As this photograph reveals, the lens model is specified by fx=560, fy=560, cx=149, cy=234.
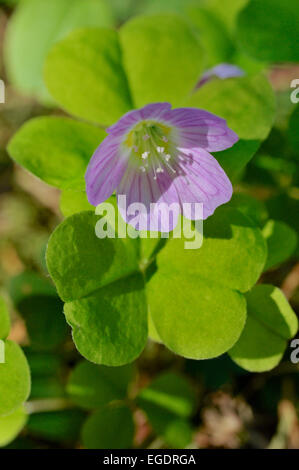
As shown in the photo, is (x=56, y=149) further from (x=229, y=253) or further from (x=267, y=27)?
(x=267, y=27)

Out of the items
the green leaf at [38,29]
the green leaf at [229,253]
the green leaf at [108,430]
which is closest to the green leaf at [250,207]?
the green leaf at [229,253]

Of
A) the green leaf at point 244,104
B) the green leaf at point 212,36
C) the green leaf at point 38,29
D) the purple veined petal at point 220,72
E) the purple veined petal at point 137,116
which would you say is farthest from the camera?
the green leaf at point 38,29

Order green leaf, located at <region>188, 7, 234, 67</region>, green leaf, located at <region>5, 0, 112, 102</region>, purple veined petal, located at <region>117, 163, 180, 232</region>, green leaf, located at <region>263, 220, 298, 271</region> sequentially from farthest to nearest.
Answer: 1. green leaf, located at <region>5, 0, 112, 102</region>
2. green leaf, located at <region>188, 7, 234, 67</region>
3. green leaf, located at <region>263, 220, 298, 271</region>
4. purple veined petal, located at <region>117, 163, 180, 232</region>

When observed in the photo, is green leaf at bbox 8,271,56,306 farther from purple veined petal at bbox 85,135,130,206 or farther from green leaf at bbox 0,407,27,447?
purple veined petal at bbox 85,135,130,206

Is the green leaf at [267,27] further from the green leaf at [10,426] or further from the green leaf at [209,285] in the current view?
the green leaf at [10,426]

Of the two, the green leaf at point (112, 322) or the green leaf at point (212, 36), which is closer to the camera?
the green leaf at point (112, 322)

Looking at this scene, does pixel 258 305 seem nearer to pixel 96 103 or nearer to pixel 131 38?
pixel 96 103

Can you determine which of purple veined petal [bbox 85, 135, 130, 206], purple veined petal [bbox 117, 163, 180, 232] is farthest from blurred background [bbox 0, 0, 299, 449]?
purple veined petal [bbox 85, 135, 130, 206]
